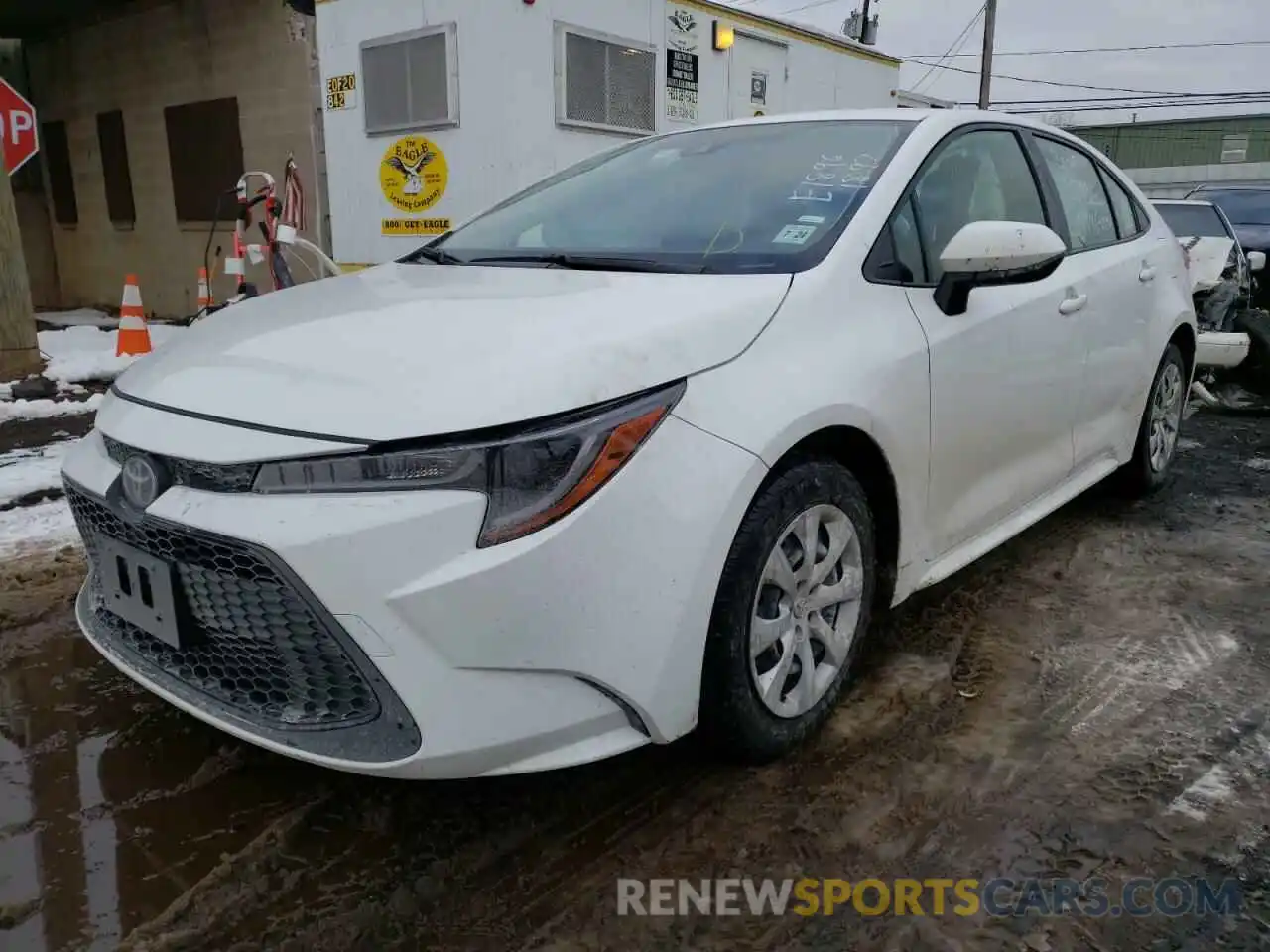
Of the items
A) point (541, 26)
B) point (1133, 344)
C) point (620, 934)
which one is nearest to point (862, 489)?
point (620, 934)

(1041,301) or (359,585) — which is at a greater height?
(1041,301)

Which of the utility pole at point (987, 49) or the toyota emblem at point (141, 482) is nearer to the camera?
the toyota emblem at point (141, 482)

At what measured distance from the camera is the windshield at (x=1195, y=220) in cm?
845

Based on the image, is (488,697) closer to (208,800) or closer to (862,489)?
(208,800)

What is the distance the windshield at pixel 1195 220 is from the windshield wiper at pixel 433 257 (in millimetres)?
7342

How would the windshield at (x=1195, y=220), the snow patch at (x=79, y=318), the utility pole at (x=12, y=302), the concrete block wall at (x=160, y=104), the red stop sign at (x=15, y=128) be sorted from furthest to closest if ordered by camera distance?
the snow patch at (x=79, y=318), the concrete block wall at (x=160, y=104), the windshield at (x=1195, y=220), the red stop sign at (x=15, y=128), the utility pole at (x=12, y=302)

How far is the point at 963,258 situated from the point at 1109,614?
137 cm

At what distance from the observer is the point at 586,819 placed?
2.12 m

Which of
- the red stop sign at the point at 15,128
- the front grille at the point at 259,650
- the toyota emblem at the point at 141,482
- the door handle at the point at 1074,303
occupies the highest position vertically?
the red stop sign at the point at 15,128

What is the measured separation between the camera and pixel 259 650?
1862 millimetres

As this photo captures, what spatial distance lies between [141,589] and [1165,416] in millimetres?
4008

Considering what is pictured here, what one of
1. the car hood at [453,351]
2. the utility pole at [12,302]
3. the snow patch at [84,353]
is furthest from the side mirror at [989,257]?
the utility pole at [12,302]

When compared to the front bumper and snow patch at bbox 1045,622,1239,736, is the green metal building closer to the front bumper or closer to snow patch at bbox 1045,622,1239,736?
snow patch at bbox 1045,622,1239,736

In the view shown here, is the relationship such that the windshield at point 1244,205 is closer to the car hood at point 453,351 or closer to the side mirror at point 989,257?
the side mirror at point 989,257
